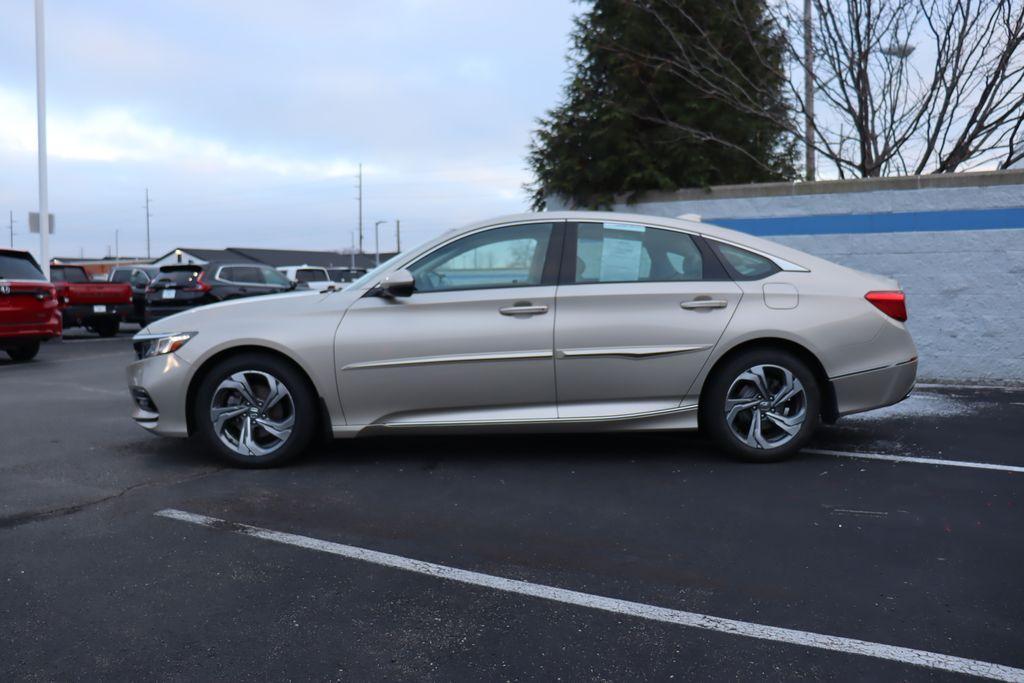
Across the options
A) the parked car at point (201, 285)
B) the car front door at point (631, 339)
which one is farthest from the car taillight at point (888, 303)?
the parked car at point (201, 285)

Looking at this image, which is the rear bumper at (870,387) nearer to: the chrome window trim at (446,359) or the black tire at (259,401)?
the chrome window trim at (446,359)

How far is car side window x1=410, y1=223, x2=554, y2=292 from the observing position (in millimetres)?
5480

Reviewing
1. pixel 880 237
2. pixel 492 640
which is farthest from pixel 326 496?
pixel 880 237

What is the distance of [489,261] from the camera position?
18.2 ft

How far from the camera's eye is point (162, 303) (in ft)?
59.4

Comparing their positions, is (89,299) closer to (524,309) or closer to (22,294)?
(22,294)

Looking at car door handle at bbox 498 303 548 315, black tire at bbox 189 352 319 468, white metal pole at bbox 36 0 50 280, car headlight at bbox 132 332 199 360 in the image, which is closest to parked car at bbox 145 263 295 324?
white metal pole at bbox 36 0 50 280

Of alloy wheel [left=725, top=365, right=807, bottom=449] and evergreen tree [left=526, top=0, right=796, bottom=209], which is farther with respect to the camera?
evergreen tree [left=526, top=0, right=796, bottom=209]

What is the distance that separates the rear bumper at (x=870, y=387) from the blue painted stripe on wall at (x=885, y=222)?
4.41 m

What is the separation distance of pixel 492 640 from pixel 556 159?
384 inches

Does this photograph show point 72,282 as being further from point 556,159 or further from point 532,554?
point 532,554

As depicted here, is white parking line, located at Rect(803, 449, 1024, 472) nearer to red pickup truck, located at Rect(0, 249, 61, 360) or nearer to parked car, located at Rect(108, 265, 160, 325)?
red pickup truck, located at Rect(0, 249, 61, 360)

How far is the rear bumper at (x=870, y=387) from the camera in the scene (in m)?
5.46

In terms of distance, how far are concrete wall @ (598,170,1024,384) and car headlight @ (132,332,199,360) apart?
276 inches
